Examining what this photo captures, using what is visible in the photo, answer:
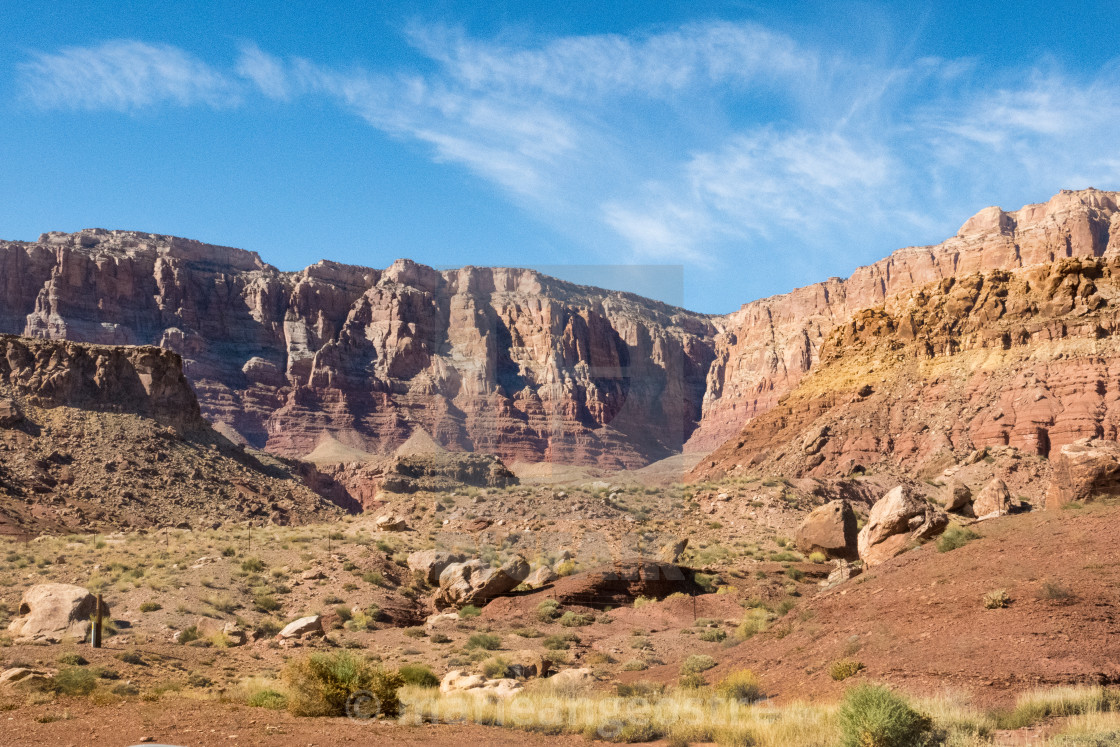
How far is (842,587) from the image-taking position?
2048 cm

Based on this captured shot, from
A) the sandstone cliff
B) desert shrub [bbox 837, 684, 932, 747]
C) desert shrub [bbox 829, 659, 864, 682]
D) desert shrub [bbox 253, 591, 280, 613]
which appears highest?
the sandstone cliff

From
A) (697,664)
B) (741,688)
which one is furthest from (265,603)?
(741,688)

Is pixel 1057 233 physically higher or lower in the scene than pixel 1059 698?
higher

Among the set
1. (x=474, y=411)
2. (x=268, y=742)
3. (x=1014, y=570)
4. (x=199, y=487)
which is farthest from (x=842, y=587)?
(x=474, y=411)

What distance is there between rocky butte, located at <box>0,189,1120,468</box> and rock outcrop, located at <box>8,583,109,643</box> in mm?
70976

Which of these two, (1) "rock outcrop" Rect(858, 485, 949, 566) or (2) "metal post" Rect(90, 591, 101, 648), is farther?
(1) "rock outcrop" Rect(858, 485, 949, 566)

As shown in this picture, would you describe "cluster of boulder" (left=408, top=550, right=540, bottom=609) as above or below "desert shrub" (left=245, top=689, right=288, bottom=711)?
above

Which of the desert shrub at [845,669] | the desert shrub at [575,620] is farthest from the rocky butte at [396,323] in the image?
the desert shrub at [845,669]

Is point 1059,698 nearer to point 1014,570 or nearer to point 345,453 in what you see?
point 1014,570

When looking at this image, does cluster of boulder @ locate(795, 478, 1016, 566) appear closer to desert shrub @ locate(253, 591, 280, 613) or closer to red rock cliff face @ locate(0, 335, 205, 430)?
desert shrub @ locate(253, 591, 280, 613)

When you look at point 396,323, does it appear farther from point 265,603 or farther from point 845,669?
point 845,669

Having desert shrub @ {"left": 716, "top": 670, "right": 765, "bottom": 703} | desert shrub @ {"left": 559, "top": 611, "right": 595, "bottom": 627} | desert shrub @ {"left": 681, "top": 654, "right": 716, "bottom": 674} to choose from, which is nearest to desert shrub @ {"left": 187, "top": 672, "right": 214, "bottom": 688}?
desert shrub @ {"left": 681, "top": 654, "right": 716, "bottom": 674}

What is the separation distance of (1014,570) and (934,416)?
40.7 m

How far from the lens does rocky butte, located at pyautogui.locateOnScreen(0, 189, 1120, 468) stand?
117m
